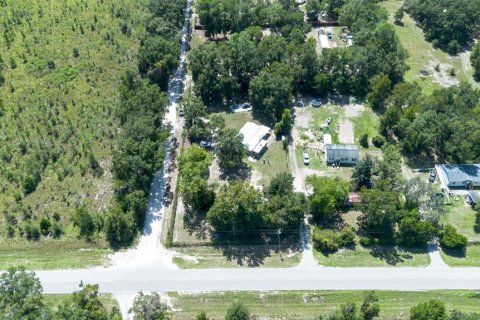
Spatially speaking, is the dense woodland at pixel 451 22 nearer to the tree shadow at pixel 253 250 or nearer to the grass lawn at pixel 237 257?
the tree shadow at pixel 253 250

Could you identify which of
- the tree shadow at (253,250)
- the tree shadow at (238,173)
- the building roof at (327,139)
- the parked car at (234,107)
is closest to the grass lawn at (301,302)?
the tree shadow at (253,250)

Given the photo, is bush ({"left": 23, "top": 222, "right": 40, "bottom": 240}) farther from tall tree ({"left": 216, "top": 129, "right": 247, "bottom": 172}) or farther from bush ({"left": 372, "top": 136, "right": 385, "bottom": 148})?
bush ({"left": 372, "top": 136, "right": 385, "bottom": 148})

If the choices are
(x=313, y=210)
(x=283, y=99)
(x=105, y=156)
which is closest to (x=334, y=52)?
(x=283, y=99)

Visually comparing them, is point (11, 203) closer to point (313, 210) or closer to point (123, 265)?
point (123, 265)

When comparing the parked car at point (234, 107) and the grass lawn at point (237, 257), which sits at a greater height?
the parked car at point (234, 107)

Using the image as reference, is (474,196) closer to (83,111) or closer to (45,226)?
(45,226)

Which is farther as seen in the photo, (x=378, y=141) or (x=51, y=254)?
(x=378, y=141)

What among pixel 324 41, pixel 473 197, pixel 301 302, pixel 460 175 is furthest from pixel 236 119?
pixel 473 197

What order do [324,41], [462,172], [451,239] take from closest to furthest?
[451,239], [462,172], [324,41]
